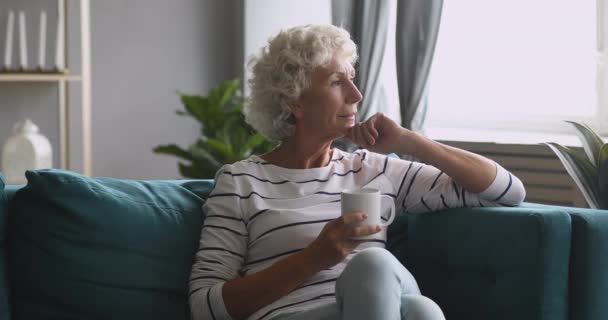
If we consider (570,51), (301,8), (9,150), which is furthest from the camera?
(301,8)

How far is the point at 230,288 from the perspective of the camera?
1951 millimetres

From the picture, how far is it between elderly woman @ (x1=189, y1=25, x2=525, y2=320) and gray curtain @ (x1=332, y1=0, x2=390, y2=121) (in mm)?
1620

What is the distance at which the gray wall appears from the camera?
14.8 feet

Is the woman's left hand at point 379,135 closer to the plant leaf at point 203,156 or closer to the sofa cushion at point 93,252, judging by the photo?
the sofa cushion at point 93,252

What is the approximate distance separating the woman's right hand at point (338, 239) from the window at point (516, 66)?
214 cm

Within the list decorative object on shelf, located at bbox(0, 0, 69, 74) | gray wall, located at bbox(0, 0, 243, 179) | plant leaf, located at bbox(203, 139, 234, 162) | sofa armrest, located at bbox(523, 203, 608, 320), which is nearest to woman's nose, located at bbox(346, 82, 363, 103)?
sofa armrest, located at bbox(523, 203, 608, 320)

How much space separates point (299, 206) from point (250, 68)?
41 centimetres

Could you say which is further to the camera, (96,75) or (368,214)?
(96,75)

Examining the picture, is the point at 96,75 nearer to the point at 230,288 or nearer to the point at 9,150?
the point at 9,150

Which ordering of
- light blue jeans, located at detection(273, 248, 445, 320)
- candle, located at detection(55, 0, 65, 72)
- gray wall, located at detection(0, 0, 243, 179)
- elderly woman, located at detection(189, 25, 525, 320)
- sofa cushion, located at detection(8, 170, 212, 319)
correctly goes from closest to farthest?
1. light blue jeans, located at detection(273, 248, 445, 320)
2. elderly woman, located at detection(189, 25, 525, 320)
3. sofa cushion, located at detection(8, 170, 212, 319)
4. candle, located at detection(55, 0, 65, 72)
5. gray wall, located at detection(0, 0, 243, 179)

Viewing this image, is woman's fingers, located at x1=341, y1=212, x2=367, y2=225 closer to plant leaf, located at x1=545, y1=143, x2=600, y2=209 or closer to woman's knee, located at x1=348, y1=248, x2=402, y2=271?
woman's knee, located at x1=348, y1=248, x2=402, y2=271

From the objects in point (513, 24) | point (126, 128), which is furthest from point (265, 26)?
point (513, 24)

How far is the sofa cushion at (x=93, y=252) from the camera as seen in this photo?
205 centimetres

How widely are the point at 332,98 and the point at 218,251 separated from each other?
1.46 feet
